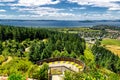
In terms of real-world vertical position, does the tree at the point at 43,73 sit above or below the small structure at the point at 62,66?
above

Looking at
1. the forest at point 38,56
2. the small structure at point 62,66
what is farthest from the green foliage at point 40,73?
the small structure at point 62,66

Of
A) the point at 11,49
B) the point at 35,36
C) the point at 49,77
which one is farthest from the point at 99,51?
the point at 49,77

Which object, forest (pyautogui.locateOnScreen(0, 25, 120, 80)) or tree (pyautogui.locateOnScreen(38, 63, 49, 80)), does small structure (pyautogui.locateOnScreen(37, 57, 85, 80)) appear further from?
forest (pyautogui.locateOnScreen(0, 25, 120, 80))

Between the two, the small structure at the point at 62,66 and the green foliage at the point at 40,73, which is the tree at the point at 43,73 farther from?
the small structure at the point at 62,66

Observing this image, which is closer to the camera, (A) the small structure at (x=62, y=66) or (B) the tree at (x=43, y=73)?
(B) the tree at (x=43, y=73)

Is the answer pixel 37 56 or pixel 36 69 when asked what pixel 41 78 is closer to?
pixel 36 69

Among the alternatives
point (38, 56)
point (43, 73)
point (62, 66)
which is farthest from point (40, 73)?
point (38, 56)

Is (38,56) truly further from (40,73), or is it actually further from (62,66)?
(40,73)

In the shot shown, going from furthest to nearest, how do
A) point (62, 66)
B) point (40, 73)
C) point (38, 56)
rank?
point (38, 56) < point (62, 66) < point (40, 73)
